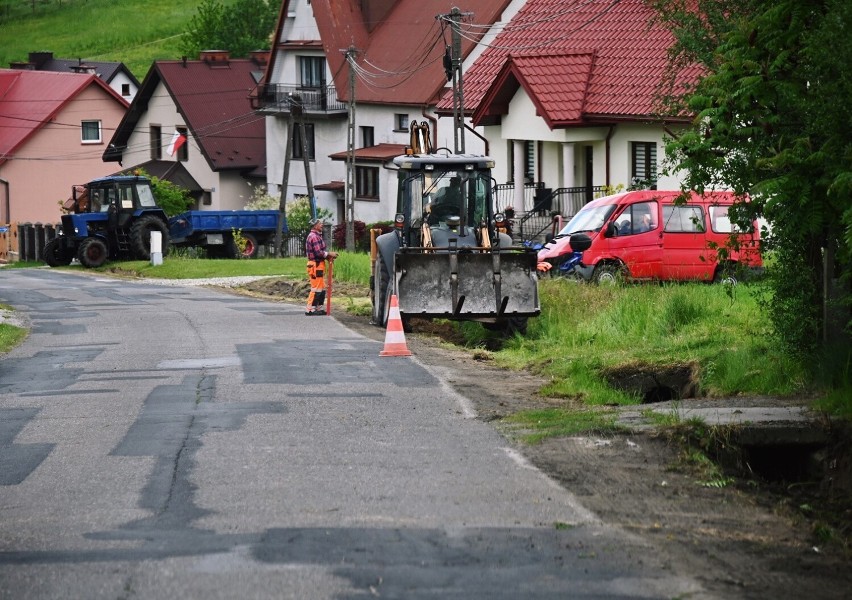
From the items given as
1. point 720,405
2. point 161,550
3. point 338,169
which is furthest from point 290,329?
point 338,169

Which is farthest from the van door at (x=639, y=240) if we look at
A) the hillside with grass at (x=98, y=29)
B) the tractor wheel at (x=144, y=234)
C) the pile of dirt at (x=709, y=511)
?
the hillside with grass at (x=98, y=29)

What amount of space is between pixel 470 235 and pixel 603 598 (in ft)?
50.8

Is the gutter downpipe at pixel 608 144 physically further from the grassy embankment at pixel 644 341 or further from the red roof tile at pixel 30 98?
the red roof tile at pixel 30 98

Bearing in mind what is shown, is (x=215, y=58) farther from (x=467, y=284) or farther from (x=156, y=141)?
(x=467, y=284)

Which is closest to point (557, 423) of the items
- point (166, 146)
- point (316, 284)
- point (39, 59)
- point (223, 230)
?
point (316, 284)

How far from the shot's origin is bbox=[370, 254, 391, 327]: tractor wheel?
76.8 feet

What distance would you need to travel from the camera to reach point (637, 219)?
27500 mm

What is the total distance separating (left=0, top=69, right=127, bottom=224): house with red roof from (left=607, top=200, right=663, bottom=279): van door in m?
50.7

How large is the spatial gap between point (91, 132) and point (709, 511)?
229 feet

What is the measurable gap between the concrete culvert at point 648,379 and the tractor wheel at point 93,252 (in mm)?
→ 33096

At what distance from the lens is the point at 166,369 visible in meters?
18.0

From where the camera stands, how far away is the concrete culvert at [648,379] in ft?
54.0

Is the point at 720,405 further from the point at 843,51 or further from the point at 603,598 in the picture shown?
the point at 603,598

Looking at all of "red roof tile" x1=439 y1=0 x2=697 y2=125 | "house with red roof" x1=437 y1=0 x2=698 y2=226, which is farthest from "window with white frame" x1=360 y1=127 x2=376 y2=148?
"house with red roof" x1=437 y1=0 x2=698 y2=226
